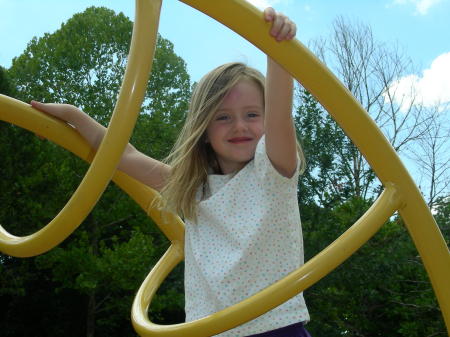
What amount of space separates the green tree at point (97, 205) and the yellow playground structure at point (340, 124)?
916 centimetres

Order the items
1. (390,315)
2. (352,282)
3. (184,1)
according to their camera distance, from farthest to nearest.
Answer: (390,315) < (352,282) < (184,1)

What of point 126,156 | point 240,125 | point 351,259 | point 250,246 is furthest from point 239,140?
point 351,259

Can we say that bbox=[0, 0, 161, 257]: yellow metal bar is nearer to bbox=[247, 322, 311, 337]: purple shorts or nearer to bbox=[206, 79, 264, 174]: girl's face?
bbox=[206, 79, 264, 174]: girl's face

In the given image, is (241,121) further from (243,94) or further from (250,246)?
(250,246)

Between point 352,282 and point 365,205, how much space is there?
113 cm

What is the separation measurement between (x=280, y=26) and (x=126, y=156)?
1.11 meters

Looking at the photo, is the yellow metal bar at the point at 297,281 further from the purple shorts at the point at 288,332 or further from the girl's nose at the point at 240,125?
the girl's nose at the point at 240,125

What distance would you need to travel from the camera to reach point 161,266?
2537 mm

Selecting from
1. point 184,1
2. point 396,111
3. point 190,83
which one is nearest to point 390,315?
point 396,111

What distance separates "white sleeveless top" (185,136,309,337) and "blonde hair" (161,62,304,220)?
0.56 ft

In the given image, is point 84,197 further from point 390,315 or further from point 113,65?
point 113,65

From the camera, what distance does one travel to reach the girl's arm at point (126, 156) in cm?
231

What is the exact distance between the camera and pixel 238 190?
2049 mm

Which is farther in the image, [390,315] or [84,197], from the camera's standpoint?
[390,315]
